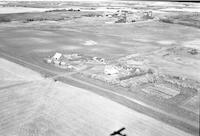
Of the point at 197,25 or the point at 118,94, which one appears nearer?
the point at 118,94

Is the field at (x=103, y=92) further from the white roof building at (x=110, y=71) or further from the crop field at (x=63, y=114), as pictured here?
→ the white roof building at (x=110, y=71)

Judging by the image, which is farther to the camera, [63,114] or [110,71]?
[110,71]

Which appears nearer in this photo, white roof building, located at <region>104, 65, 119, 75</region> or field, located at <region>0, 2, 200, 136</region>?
field, located at <region>0, 2, 200, 136</region>

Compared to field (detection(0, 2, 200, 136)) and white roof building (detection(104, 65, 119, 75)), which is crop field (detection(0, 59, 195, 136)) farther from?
white roof building (detection(104, 65, 119, 75))

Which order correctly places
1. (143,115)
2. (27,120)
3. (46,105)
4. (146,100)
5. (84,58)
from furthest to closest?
(84,58) → (146,100) → (46,105) → (143,115) → (27,120)

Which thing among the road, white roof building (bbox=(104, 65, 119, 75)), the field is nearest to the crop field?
the field

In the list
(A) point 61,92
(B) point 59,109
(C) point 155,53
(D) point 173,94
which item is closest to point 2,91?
(A) point 61,92

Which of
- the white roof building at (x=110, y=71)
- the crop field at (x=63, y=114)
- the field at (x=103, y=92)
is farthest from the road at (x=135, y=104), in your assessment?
the white roof building at (x=110, y=71)

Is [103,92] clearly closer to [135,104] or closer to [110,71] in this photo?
[135,104]

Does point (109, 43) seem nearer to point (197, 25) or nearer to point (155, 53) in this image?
point (155, 53)

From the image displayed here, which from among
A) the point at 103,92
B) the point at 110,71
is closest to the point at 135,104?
the point at 103,92

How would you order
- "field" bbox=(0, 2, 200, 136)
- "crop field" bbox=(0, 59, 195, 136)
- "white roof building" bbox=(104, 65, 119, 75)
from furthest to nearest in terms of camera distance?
1. "white roof building" bbox=(104, 65, 119, 75)
2. "field" bbox=(0, 2, 200, 136)
3. "crop field" bbox=(0, 59, 195, 136)
